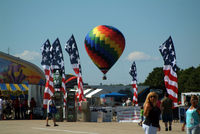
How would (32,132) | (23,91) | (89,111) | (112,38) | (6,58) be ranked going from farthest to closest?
(112,38), (23,91), (6,58), (89,111), (32,132)

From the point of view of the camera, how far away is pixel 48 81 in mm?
27266

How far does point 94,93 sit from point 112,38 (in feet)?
21.1

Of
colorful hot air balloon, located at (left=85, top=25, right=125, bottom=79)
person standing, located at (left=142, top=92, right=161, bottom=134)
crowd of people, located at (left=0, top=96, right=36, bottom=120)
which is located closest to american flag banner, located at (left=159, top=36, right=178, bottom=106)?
crowd of people, located at (left=0, top=96, right=36, bottom=120)

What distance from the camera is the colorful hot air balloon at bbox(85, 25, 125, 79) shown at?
44.5 m

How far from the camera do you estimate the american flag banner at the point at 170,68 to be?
21734 millimetres

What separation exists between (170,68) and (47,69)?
952cm

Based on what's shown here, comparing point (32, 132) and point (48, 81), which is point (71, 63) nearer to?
point (48, 81)

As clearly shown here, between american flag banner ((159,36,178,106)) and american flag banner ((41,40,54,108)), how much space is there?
8313 millimetres

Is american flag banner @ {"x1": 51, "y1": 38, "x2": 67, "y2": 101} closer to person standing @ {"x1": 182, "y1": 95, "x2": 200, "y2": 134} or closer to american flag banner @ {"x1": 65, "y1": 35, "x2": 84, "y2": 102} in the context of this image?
american flag banner @ {"x1": 65, "y1": 35, "x2": 84, "y2": 102}

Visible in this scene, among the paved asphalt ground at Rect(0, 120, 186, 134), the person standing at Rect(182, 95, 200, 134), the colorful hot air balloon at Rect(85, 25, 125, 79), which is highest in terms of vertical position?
the colorful hot air balloon at Rect(85, 25, 125, 79)

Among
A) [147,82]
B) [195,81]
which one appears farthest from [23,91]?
[147,82]

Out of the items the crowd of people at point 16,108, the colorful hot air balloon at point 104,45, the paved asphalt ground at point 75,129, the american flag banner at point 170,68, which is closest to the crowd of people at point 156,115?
the paved asphalt ground at point 75,129

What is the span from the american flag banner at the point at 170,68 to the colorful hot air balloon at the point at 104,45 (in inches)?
839

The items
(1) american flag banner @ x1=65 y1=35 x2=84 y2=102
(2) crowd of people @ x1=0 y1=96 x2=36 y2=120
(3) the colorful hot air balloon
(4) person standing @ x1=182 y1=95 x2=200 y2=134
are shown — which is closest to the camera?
(4) person standing @ x1=182 y1=95 x2=200 y2=134
